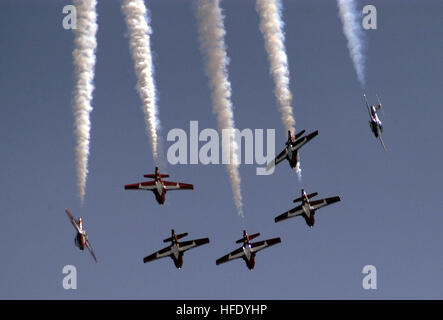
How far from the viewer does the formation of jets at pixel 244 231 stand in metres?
56.3

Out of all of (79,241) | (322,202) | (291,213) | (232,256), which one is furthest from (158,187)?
(322,202)

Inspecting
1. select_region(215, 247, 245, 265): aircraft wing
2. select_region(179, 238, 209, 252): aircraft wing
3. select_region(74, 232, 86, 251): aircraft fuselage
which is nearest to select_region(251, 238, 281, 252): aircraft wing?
select_region(215, 247, 245, 265): aircraft wing

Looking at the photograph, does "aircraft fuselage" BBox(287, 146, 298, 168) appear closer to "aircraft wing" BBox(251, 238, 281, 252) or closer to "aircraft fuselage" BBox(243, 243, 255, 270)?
"aircraft wing" BBox(251, 238, 281, 252)

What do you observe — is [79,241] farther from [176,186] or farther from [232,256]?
[232,256]

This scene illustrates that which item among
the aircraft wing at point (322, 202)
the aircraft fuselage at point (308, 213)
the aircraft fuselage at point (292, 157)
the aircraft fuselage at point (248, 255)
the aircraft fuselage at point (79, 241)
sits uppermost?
the aircraft fuselage at point (292, 157)

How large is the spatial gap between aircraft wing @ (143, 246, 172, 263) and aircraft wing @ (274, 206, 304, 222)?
7873 millimetres

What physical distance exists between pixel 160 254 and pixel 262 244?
7063 millimetres

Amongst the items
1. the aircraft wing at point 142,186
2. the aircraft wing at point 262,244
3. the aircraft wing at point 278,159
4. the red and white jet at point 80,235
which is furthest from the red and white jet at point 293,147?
the red and white jet at point 80,235

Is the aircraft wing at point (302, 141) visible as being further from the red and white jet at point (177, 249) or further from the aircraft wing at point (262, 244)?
the red and white jet at point (177, 249)

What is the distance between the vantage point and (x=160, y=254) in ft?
193

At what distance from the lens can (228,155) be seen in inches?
1999

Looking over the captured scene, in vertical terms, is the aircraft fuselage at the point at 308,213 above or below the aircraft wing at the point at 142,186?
below

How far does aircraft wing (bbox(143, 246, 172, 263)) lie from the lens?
58.4 meters
